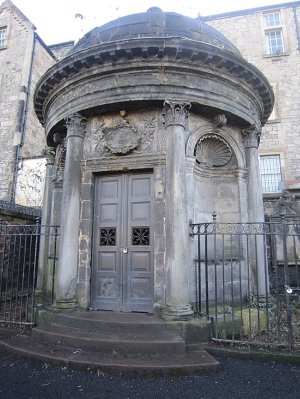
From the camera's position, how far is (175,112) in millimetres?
5832

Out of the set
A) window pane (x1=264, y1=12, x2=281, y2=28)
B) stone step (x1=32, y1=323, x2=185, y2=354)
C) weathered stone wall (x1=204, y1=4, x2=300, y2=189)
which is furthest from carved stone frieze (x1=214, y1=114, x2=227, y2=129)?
window pane (x1=264, y1=12, x2=281, y2=28)

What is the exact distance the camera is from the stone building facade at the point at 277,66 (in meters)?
17.8

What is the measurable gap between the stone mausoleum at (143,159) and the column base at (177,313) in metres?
0.02

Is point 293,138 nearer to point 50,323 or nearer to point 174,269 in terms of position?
point 174,269

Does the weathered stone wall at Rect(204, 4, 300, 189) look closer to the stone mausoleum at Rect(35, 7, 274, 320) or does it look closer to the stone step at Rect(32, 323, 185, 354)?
the stone mausoleum at Rect(35, 7, 274, 320)

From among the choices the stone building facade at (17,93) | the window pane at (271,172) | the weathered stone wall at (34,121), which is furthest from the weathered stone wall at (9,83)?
the window pane at (271,172)

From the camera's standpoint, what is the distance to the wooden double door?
19.2 ft

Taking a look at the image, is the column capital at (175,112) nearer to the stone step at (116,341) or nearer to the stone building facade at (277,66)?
the stone step at (116,341)

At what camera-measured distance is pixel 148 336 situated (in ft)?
15.9

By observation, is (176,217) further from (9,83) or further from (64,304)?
(9,83)

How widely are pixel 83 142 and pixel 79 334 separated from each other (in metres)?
3.80

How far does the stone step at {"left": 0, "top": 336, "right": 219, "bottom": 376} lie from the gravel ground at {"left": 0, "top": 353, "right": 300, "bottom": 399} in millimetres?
94

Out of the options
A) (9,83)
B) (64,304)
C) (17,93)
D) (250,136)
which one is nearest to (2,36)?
(9,83)

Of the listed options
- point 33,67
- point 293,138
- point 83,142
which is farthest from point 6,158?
point 293,138
